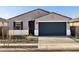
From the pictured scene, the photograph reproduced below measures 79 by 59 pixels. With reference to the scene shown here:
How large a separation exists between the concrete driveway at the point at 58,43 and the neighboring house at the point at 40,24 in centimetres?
13

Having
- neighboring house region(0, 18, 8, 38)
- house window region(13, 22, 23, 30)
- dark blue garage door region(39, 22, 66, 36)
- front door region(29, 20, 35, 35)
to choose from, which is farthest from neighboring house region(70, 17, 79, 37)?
neighboring house region(0, 18, 8, 38)

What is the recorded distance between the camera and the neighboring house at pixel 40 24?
5.20 metres

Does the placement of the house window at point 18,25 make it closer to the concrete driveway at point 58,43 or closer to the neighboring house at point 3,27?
the neighboring house at point 3,27

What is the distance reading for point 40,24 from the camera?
17.6 feet

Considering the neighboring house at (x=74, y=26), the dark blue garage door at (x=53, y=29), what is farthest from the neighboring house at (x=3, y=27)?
the neighboring house at (x=74, y=26)

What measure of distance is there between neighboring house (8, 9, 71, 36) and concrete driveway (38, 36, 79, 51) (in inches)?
5.1

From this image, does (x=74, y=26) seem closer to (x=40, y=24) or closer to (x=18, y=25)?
(x=40, y=24)

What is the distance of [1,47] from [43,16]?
1328mm

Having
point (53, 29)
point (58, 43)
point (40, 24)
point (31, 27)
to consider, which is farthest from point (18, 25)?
point (58, 43)

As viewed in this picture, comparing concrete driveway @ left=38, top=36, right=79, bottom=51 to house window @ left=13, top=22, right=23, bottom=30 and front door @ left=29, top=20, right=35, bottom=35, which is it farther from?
house window @ left=13, top=22, right=23, bottom=30

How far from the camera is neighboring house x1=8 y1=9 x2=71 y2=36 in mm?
5199
